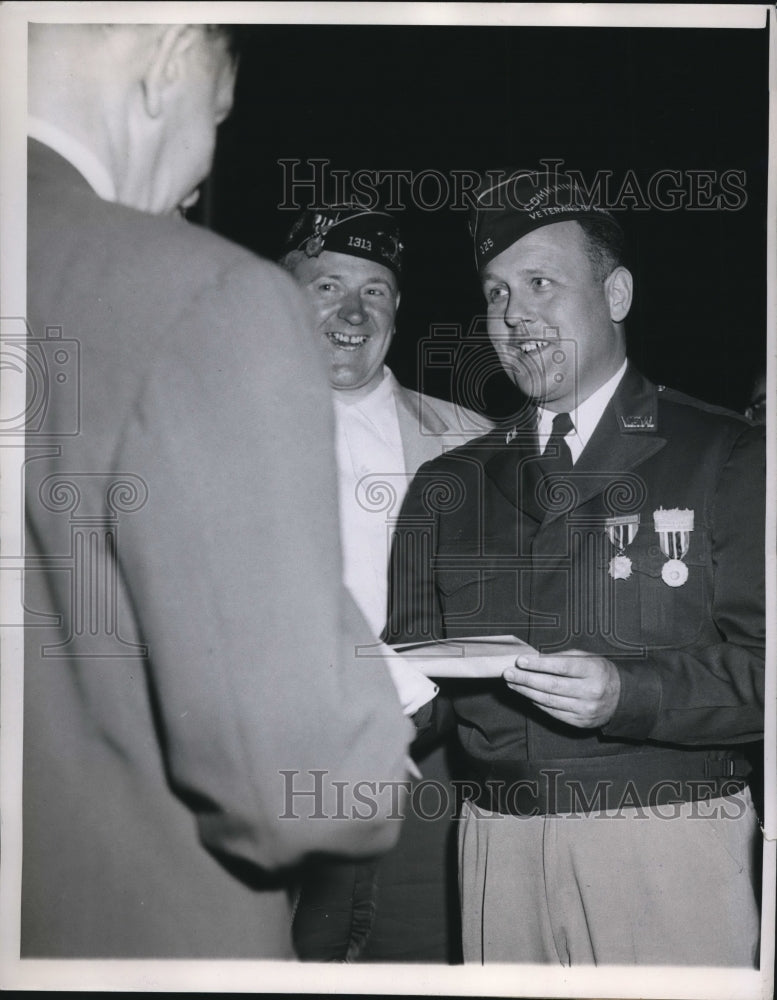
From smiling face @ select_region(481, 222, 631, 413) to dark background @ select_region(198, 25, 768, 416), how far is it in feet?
0.14

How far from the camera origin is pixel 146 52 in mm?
1917

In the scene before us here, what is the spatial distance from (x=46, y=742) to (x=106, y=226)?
3.23 feet

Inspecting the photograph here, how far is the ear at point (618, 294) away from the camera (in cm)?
193

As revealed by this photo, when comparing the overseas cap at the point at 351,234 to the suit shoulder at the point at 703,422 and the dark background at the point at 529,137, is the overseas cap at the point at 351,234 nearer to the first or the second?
the dark background at the point at 529,137

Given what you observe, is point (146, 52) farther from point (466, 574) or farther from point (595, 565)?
point (595, 565)

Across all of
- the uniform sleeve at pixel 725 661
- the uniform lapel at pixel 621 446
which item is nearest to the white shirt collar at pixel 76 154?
the uniform lapel at pixel 621 446

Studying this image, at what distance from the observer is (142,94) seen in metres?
1.87

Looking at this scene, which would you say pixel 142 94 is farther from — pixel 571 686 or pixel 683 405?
pixel 571 686

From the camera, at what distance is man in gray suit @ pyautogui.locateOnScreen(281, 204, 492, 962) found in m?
1.92

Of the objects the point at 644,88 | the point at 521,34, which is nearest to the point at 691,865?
the point at 644,88

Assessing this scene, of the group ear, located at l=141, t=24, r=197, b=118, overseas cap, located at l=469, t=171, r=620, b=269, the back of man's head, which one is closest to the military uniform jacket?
overseas cap, located at l=469, t=171, r=620, b=269

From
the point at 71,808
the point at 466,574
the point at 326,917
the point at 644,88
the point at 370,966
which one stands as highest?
the point at 644,88

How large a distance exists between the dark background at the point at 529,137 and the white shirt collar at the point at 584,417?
2.4 inches

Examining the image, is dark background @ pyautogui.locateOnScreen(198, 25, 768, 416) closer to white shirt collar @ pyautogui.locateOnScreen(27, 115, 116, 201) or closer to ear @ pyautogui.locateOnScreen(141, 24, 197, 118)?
ear @ pyautogui.locateOnScreen(141, 24, 197, 118)
